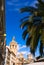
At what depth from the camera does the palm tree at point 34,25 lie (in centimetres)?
2491

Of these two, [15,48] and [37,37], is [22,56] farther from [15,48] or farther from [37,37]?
[37,37]

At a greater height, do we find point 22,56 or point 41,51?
point 41,51

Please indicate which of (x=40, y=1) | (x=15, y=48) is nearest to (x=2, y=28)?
(x=40, y=1)

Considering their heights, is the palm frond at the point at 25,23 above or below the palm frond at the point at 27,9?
below

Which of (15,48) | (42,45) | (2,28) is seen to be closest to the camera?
(42,45)

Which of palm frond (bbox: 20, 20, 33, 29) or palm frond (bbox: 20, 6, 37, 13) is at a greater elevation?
palm frond (bbox: 20, 6, 37, 13)

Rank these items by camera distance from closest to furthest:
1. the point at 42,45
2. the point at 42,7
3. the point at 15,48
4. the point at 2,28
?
the point at 42,7 → the point at 42,45 → the point at 2,28 → the point at 15,48

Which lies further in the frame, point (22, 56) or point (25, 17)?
point (22, 56)

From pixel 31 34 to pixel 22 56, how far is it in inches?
3995

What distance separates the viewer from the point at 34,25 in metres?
25.8

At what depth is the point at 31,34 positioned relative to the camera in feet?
86.0

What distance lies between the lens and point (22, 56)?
12712cm

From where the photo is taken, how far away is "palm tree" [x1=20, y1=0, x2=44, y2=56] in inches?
981

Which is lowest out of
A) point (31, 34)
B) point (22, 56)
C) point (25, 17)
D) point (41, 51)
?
point (22, 56)
